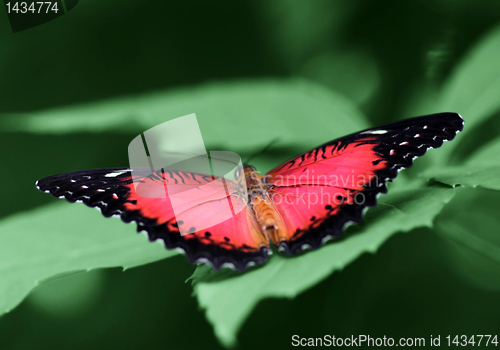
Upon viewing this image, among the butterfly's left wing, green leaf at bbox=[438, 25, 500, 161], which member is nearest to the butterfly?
the butterfly's left wing

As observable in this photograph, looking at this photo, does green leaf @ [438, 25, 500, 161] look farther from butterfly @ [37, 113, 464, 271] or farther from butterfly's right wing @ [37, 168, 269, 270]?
butterfly's right wing @ [37, 168, 269, 270]

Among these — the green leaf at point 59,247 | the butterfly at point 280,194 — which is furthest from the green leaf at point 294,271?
the green leaf at point 59,247

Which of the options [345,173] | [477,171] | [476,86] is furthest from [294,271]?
[476,86]

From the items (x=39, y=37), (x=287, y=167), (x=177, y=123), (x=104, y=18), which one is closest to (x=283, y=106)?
(x=287, y=167)

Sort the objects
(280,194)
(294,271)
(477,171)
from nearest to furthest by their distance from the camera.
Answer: (294,271) < (477,171) < (280,194)

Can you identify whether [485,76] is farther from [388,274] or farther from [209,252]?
[209,252]

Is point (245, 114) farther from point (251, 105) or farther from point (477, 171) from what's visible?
point (477, 171)

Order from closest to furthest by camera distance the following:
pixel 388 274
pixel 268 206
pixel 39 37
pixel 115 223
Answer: pixel 268 206
pixel 115 223
pixel 388 274
pixel 39 37
